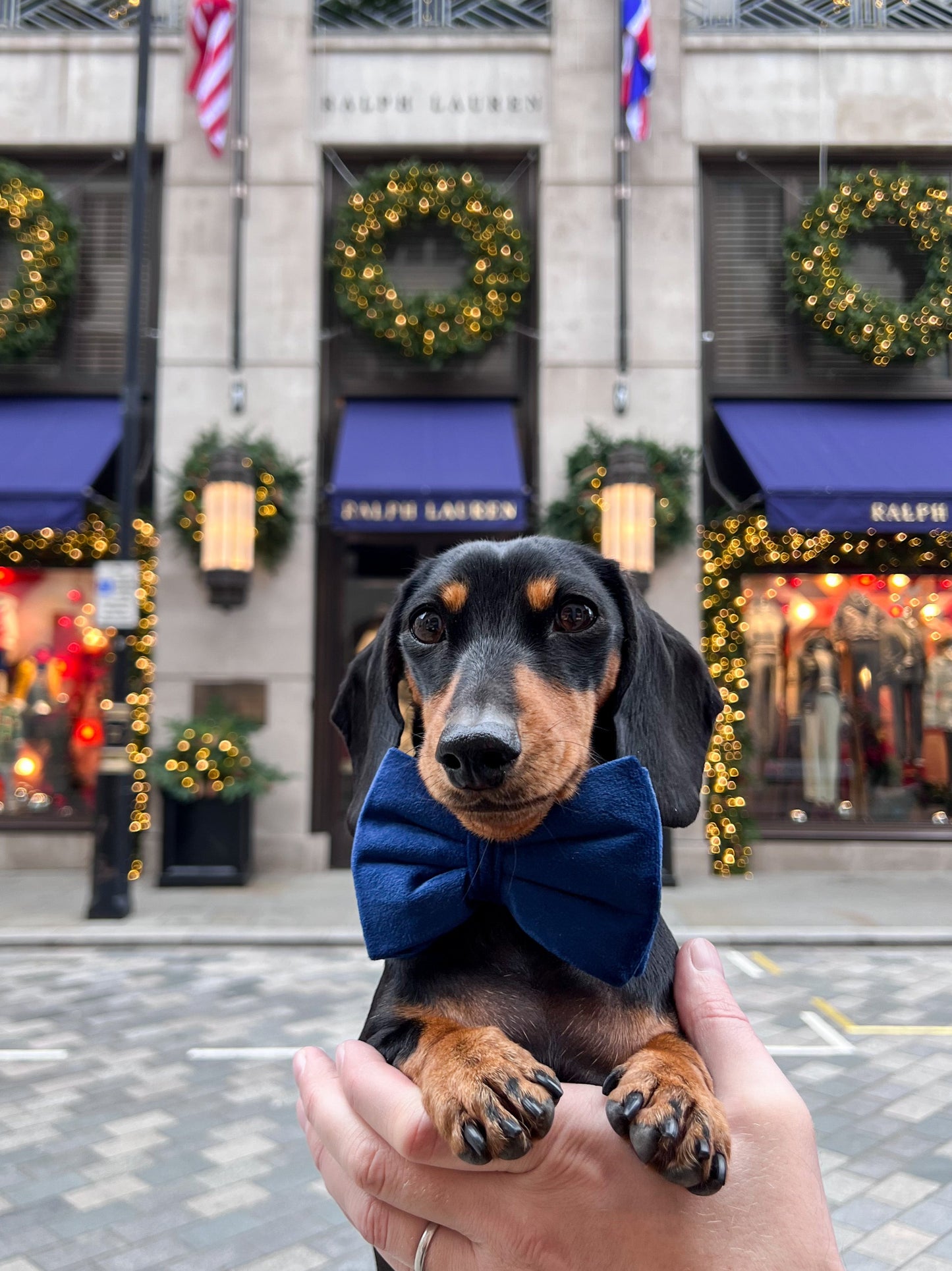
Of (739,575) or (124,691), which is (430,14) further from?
(124,691)

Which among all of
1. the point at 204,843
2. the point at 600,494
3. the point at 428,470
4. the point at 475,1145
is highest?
the point at 428,470

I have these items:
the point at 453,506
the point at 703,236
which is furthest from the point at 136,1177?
the point at 703,236

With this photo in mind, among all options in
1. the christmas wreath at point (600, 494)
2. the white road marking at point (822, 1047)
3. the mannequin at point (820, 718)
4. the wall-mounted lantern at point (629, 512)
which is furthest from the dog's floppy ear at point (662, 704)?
the mannequin at point (820, 718)

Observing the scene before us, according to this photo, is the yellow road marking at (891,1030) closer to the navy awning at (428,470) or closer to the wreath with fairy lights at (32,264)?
the navy awning at (428,470)

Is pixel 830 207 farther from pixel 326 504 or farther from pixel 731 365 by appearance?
pixel 326 504

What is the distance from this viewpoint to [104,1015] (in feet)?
19.6

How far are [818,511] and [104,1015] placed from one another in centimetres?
763

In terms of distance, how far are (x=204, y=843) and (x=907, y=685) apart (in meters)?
8.15

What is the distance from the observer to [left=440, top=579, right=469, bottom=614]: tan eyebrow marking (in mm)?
1722

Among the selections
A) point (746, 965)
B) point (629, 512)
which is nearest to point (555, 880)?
point (746, 965)

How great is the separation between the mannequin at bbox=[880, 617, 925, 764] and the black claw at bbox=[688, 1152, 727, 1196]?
11.0m

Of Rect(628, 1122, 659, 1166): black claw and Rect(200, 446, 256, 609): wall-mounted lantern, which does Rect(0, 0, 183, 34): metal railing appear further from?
Rect(628, 1122, 659, 1166): black claw

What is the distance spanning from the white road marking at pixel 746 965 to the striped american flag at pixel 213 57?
9.71 m

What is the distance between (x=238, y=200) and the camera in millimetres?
10750
